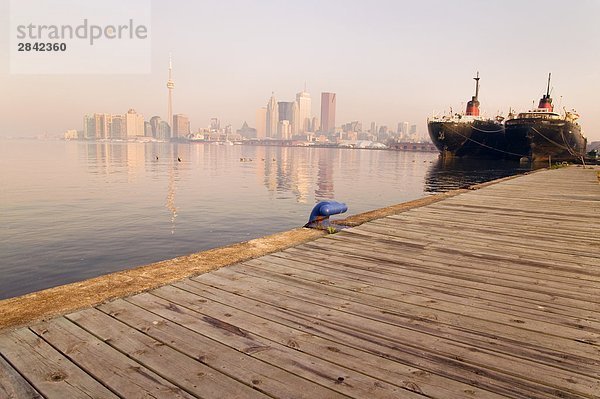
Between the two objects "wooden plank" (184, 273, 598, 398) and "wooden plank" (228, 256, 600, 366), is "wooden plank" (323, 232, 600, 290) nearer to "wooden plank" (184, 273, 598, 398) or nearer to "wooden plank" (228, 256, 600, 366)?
"wooden plank" (228, 256, 600, 366)

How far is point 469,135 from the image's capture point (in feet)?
242

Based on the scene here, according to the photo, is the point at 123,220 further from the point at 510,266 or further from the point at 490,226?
the point at 510,266

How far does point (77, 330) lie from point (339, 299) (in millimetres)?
2351

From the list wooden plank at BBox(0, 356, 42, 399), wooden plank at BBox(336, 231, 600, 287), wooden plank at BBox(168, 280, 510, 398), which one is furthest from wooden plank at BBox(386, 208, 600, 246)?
wooden plank at BBox(0, 356, 42, 399)

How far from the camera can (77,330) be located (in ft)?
9.82

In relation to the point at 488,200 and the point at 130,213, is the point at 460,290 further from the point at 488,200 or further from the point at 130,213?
the point at 130,213

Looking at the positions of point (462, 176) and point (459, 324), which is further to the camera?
point (462, 176)

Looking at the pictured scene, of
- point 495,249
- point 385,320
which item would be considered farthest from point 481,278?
point 385,320

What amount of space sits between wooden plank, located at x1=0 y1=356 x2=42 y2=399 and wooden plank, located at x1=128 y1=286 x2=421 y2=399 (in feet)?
3.60

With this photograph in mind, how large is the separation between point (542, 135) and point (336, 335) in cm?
6305

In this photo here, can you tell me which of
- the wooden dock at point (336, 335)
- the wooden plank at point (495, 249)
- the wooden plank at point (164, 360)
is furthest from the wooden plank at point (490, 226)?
the wooden plank at point (164, 360)

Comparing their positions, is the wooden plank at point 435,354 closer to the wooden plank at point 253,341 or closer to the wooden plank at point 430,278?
the wooden plank at point 253,341

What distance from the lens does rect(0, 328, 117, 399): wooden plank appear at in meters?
2.28

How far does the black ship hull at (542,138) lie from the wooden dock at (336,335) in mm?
58583
